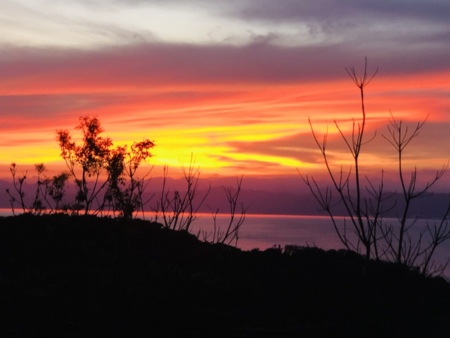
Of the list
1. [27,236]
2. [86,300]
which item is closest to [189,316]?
[86,300]

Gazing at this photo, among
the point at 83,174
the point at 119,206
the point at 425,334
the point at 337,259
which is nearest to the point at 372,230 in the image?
the point at 425,334

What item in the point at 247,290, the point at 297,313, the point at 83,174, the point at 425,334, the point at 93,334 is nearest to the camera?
the point at 93,334

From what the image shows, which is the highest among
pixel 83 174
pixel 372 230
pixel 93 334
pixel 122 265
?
pixel 83 174

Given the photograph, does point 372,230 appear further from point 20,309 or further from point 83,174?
point 83,174

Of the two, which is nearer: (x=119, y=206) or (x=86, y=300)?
(x=86, y=300)

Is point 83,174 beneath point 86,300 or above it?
above

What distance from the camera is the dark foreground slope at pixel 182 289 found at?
1511cm

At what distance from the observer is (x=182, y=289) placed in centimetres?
1898

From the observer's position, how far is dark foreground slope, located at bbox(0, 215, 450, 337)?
15109 mm

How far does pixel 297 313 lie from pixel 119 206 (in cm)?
2552

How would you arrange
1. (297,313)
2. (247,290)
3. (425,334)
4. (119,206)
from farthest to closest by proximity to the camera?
(119,206)
(247,290)
(297,313)
(425,334)

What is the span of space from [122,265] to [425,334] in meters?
8.82

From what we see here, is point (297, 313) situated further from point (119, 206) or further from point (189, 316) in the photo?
point (119, 206)

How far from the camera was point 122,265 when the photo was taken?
66.7 ft
